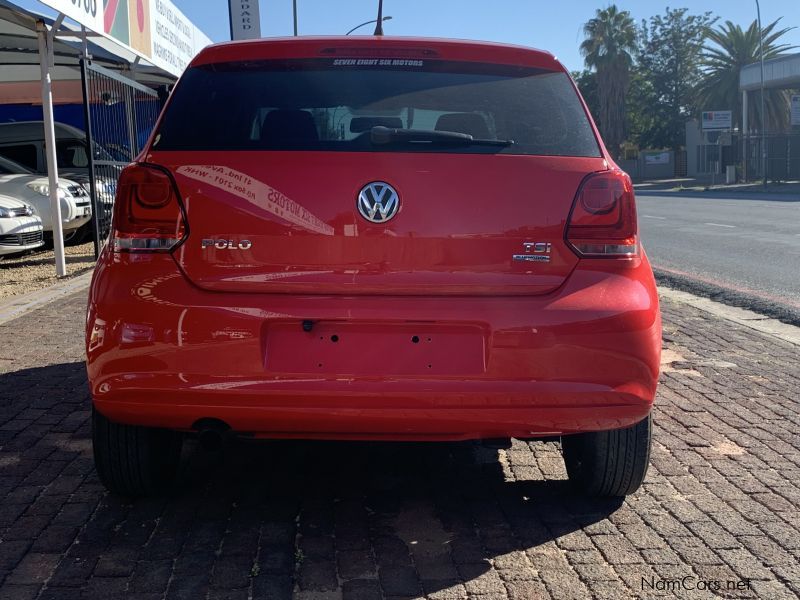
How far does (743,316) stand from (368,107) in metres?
5.68

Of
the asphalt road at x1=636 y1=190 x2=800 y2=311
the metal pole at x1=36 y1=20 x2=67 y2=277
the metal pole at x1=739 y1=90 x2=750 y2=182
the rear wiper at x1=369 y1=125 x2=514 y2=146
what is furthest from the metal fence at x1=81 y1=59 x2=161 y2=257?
the metal pole at x1=739 y1=90 x2=750 y2=182

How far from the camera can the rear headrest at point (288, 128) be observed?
10.2ft

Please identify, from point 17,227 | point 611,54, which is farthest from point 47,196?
point 611,54

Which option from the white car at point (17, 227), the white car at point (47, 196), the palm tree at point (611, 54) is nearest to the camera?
the white car at point (17, 227)

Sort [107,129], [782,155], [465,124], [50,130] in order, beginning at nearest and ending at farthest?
[465,124]
[50,130]
[107,129]
[782,155]

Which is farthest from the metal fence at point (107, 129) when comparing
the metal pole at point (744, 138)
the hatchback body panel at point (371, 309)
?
the metal pole at point (744, 138)

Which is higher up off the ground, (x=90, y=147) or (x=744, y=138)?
(x=744, y=138)

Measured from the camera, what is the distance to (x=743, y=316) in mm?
7953

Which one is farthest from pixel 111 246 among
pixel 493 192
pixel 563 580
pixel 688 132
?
pixel 688 132

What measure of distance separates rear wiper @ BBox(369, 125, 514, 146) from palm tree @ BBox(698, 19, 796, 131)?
61124 millimetres

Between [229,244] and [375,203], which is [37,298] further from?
[375,203]

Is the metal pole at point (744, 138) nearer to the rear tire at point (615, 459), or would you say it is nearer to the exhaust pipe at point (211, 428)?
the rear tire at point (615, 459)

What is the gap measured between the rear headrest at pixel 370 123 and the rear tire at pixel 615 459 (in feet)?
4.29

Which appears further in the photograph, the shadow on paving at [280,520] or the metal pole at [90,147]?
the metal pole at [90,147]
